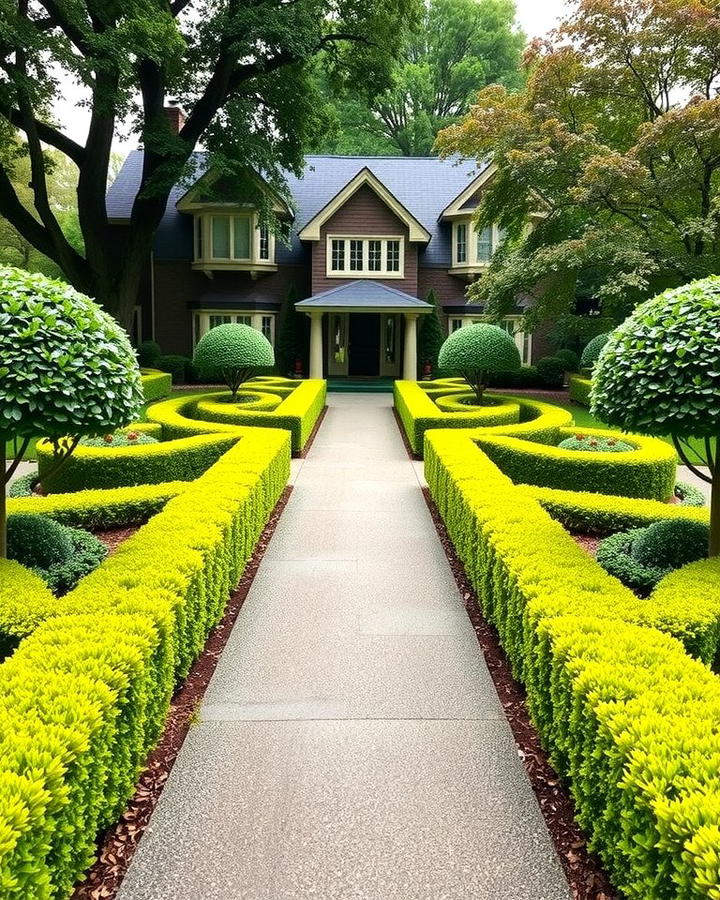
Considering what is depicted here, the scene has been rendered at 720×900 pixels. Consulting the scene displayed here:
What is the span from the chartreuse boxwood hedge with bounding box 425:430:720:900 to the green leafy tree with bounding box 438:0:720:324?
486 inches

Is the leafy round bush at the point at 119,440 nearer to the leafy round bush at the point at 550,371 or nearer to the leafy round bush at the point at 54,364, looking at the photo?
the leafy round bush at the point at 54,364

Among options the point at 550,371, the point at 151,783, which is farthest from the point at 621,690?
the point at 550,371

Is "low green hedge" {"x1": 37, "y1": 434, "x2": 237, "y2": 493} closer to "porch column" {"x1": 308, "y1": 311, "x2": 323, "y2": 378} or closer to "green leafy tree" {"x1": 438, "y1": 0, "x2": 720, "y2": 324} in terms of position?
"green leafy tree" {"x1": 438, "y1": 0, "x2": 720, "y2": 324}

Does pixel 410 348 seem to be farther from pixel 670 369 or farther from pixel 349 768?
pixel 349 768

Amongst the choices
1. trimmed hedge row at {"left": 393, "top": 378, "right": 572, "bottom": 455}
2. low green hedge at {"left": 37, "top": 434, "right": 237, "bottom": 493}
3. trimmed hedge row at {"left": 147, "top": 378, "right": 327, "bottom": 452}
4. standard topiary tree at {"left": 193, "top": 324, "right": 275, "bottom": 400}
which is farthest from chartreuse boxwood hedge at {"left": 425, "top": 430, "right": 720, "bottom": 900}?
standard topiary tree at {"left": 193, "top": 324, "right": 275, "bottom": 400}

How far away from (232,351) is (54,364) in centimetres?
1228

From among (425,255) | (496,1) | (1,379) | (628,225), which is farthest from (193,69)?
(496,1)

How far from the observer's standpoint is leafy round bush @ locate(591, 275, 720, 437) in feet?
17.3

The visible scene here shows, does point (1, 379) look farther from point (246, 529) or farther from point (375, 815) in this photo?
point (375, 815)

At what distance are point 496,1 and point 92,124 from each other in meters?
35.7

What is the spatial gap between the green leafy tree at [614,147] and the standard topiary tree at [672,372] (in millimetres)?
10935

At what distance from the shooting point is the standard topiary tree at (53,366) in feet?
16.9

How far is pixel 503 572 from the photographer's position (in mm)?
5168

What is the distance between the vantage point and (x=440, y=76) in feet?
156
